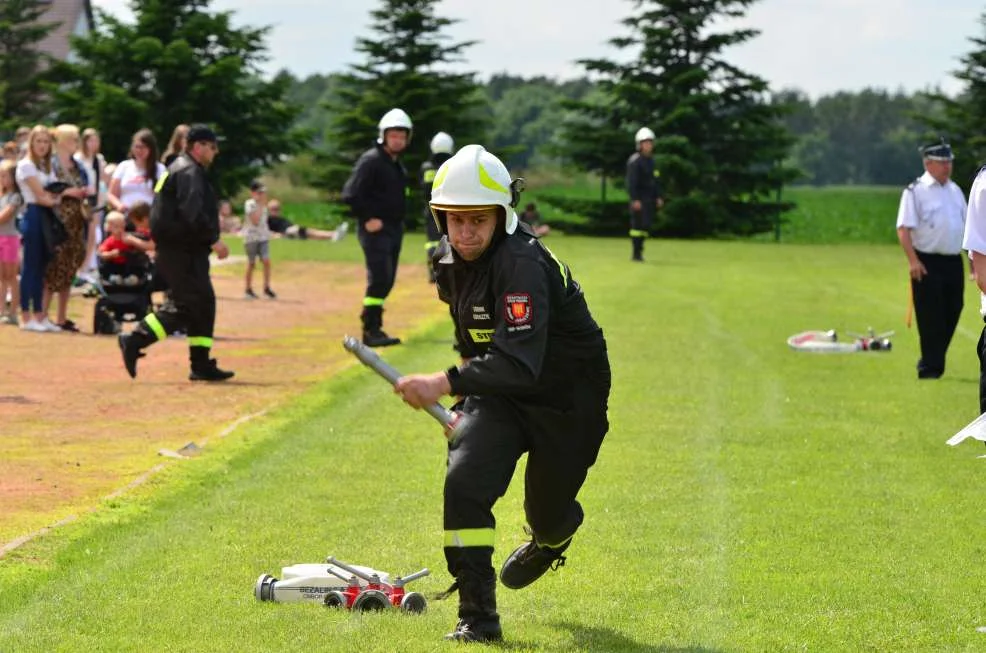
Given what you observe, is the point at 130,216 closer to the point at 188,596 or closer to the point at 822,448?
the point at 822,448

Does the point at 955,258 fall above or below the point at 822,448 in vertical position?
above

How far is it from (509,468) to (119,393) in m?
8.24

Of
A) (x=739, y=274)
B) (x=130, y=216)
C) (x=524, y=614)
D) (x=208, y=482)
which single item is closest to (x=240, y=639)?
(x=524, y=614)

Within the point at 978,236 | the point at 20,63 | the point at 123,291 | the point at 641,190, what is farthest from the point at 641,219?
the point at 20,63

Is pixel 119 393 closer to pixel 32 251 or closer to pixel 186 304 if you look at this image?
pixel 186 304

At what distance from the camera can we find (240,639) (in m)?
6.41

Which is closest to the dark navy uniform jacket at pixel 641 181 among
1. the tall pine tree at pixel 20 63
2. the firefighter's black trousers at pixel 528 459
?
the tall pine tree at pixel 20 63

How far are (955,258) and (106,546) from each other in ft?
33.2

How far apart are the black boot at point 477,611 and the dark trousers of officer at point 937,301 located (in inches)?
412

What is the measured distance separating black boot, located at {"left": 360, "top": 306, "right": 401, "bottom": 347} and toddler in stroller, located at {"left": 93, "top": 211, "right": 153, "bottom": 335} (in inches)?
101

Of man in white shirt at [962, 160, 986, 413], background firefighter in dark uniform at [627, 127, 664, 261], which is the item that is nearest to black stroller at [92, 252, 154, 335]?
man in white shirt at [962, 160, 986, 413]

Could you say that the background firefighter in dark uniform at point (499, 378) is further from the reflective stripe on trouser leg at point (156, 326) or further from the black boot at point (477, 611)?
the reflective stripe on trouser leg at point (156, 326)

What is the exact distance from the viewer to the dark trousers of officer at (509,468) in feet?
20.6

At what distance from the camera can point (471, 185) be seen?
6215 mm
